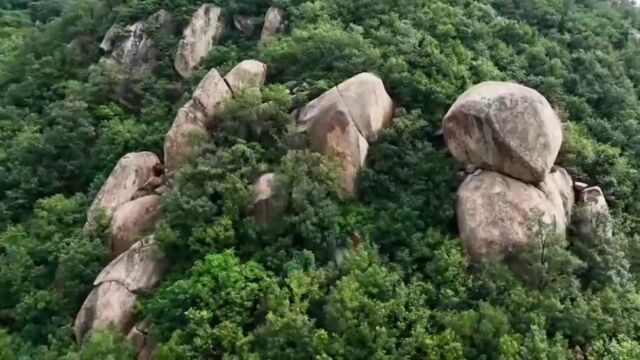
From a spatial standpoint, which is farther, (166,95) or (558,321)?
(166,95)

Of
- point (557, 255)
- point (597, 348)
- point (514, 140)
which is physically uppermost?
point (514, 140)

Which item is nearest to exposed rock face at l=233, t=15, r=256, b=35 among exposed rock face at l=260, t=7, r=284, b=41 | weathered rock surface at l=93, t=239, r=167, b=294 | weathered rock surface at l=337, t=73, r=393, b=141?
exposed rock face at l=260, t=7, r=284, b=41

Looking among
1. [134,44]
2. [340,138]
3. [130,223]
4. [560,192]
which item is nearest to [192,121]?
[130,223]

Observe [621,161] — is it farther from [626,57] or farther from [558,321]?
[626,57]

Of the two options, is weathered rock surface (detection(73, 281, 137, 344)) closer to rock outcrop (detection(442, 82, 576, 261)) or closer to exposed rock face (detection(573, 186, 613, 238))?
rock outcrop (detection(442, 82, 576, 261))

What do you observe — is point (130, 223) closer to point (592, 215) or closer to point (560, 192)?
point (560, 192)

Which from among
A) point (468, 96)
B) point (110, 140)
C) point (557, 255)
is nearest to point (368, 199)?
point (468, 96)

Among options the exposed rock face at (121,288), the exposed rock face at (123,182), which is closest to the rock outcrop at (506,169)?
the exposed rock face at (121,288)
